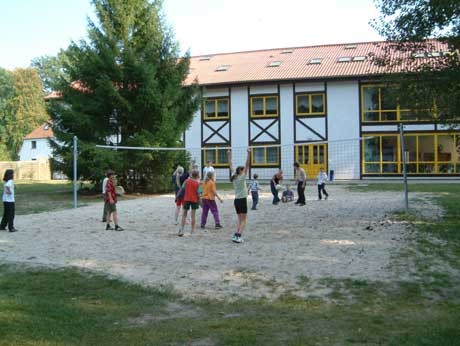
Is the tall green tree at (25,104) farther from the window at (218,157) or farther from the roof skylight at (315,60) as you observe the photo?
the roof skylight at (315,60)

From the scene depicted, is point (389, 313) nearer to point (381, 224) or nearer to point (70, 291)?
point (70, 291)

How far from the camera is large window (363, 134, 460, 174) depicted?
30.7 m

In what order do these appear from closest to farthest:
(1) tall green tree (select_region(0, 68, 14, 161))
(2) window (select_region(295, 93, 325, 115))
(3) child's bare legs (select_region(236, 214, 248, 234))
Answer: (3) child's bare legs (select_region(236, 214, 248, 234)) < (2) window (select_region(295, 93, 325, 115)) < (1) tall green tree (select_region(0, 68, 14, 161))

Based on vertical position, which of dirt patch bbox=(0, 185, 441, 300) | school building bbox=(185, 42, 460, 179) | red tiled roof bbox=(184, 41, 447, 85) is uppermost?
red tiled roof bbox=(184, 41, 447, 85)

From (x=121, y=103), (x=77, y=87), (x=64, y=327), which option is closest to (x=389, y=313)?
(x=64, y=327)

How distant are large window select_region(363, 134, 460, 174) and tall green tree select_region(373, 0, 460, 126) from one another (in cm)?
1836

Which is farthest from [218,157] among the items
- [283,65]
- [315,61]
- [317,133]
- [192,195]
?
[192,195]

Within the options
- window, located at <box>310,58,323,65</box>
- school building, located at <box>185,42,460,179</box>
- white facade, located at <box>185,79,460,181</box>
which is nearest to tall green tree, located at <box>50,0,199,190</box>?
white facade, located at <box>185,79,460,181</box>

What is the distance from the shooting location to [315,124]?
31984 mm

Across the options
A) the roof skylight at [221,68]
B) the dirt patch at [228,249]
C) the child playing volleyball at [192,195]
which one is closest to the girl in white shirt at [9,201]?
the dirt patch at [228,249]

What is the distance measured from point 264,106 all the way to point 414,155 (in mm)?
9842

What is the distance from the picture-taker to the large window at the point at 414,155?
30.7 metres

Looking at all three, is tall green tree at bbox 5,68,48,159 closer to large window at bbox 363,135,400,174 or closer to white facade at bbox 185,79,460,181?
white facade at bbox 185,79,460,181

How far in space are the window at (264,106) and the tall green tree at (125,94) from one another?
8706mm
